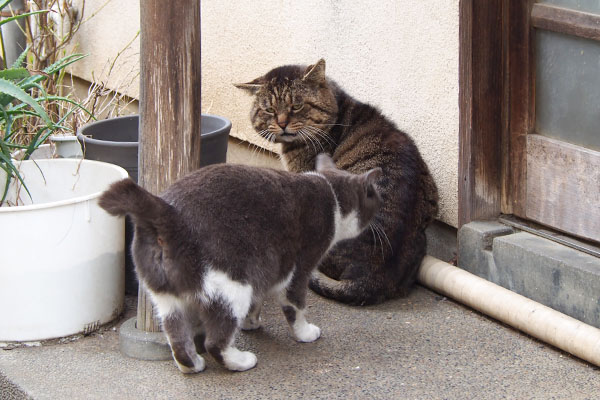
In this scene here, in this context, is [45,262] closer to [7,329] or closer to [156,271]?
[7,329]

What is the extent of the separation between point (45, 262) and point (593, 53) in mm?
2332

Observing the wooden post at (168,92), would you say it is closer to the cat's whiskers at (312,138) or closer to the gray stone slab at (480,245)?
the cat's whiskers at (312,138)

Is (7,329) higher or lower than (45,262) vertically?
lower

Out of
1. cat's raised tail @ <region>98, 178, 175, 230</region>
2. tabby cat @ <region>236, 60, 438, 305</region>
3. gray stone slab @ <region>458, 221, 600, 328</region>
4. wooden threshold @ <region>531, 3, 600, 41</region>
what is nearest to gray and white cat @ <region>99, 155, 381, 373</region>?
cat's raised tail @ <region>98, 178, 175, 230</region>

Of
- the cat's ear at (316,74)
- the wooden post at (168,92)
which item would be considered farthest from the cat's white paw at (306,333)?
the cat's ear at (316,74)

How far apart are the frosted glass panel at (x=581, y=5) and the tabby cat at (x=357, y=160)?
92 cm

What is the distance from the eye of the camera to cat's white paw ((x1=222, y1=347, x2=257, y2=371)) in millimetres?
3006

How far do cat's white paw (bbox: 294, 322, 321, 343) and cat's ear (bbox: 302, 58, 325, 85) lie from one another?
1282 mm

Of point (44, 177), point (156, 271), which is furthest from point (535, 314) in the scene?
point (44, 177)

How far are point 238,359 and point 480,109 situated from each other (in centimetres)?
154

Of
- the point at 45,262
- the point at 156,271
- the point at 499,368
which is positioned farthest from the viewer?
the point at 45,262

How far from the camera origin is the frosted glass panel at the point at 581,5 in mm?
3208

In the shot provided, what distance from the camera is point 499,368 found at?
3084 millimetres

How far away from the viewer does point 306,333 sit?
3324 millimetres
